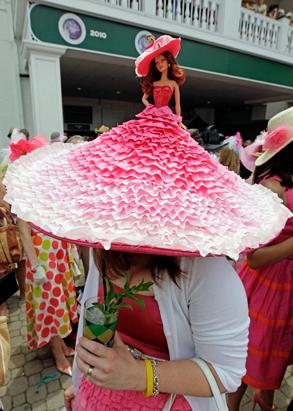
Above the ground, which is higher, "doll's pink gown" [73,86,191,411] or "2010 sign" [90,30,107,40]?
"2010 sign" [90,30,107,40]

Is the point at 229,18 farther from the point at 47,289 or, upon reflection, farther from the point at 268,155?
the point at 47,289

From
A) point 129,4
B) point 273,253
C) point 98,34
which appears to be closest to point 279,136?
point 273,253

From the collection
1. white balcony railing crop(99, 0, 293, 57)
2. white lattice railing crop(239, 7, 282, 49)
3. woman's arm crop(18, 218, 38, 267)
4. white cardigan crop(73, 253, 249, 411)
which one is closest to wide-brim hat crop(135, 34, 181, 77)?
white cardigan crop(73, 253, 249, 411)

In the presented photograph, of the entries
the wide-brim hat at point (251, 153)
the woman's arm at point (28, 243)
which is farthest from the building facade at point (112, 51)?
the wide-brim hat at point (251, 153)

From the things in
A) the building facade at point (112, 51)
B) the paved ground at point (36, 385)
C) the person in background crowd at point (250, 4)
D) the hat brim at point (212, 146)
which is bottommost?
the paved ground at point (36, 385)

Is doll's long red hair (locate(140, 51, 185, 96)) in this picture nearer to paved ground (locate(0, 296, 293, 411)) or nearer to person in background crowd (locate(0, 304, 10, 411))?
person in background crowd (locate(0, 304, 10, 411))

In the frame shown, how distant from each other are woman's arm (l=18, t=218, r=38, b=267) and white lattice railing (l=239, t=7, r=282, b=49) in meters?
9.27

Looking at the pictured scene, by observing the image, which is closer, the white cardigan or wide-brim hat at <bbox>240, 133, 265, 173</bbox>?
the white cardigan

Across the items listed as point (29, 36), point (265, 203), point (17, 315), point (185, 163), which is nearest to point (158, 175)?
point (185, 163)

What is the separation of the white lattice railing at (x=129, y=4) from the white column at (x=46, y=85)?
5.55ft

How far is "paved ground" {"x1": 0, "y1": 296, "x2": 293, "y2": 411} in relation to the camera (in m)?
1.87

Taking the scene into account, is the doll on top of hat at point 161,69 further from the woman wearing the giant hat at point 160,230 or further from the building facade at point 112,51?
the building facade at point 112,51

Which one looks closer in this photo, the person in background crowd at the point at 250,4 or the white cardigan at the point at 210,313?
the white cardigan at the point at 210,313

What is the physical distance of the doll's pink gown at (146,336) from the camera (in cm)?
69
